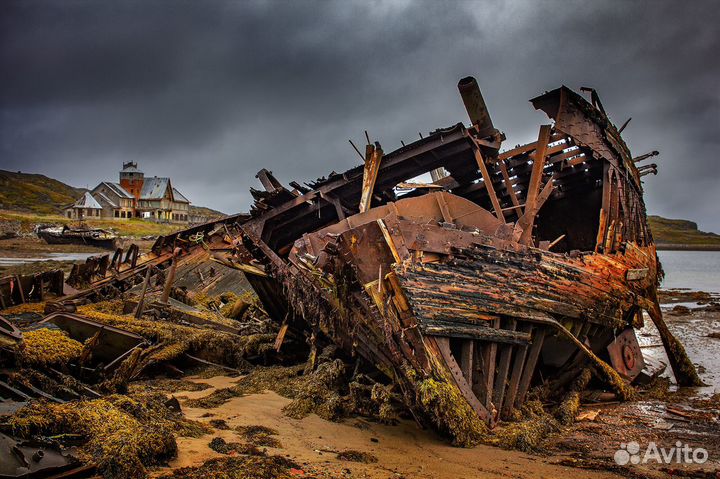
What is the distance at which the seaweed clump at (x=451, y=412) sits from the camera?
4543 mm

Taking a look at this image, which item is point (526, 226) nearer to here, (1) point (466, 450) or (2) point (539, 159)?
(2) point (539, 159)

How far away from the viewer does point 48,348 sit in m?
5.33

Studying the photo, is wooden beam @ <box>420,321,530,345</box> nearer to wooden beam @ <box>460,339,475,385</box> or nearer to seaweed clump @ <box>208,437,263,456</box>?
wooden beam @ <box>460,339,475,385</box>

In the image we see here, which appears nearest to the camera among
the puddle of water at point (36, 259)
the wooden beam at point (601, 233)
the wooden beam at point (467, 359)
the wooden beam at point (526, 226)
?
the wooden beam at point (467, 359)

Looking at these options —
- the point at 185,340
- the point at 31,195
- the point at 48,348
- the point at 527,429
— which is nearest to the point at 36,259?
the point at 185,340

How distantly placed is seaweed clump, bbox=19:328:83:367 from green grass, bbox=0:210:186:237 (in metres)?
47.3

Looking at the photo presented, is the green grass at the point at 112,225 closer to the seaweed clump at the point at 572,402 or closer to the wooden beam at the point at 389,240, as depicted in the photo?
the seaweed clump at the point at 572,402

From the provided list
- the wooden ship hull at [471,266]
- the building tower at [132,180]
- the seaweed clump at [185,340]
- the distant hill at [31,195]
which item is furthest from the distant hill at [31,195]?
the wooden ship hull at [471,266]

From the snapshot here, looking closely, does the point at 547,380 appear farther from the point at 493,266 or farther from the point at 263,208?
the point at 263,208

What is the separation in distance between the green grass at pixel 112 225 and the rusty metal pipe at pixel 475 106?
47.9 metres

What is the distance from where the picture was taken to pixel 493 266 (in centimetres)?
544

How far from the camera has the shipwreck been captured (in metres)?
4.89

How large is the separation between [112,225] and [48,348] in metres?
62.1

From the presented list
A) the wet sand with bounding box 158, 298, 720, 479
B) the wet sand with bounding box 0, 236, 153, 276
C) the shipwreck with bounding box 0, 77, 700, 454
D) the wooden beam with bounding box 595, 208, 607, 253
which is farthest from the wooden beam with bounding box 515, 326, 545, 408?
the wet sand with bounding box 0, 236, 153, 276
